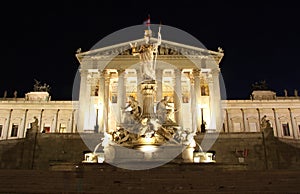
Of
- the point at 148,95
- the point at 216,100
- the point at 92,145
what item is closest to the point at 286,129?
the point at 216,100

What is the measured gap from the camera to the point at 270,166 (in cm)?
2845

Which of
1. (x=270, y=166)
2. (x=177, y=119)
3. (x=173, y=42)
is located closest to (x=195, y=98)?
(x=177, y=119)

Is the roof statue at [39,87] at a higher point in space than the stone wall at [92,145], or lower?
higher

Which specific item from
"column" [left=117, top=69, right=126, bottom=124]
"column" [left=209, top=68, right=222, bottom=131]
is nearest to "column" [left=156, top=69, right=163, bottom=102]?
"column" [left=117, top=69, right=126, bottom=124]

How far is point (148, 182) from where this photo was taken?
41.9 ft

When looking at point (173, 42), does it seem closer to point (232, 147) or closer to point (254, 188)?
point (232, 147)

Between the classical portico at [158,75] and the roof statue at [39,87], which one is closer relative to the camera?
the classical portico at [158,75]

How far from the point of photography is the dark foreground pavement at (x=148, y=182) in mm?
12000

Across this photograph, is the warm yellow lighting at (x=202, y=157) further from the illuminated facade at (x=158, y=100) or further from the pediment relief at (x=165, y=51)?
the pediment relief at (x=165, y=51)

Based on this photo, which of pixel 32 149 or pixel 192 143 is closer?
pixel 192 143

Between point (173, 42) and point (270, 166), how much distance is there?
24.8m

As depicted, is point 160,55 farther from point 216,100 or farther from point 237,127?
point 237,127

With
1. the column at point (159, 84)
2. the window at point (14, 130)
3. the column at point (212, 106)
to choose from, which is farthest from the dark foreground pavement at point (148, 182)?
the window at point (14, 130)

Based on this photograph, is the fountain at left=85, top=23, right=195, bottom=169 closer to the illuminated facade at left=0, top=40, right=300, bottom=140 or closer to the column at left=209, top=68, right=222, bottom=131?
the illuminated facade at left=0, top=40, right=300, bottom=140
